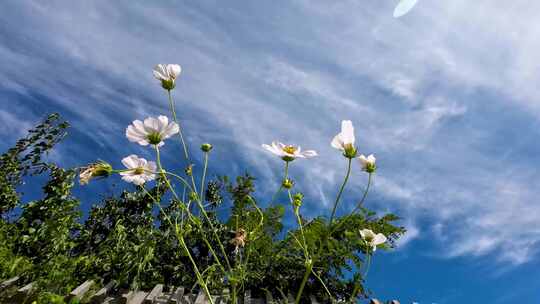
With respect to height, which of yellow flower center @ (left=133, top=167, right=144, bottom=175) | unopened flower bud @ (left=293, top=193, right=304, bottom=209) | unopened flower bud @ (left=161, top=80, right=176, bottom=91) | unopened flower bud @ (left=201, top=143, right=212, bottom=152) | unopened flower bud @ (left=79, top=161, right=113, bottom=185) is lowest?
unopened flower bud @ (left=79, top=161, right=113, bottom=185)

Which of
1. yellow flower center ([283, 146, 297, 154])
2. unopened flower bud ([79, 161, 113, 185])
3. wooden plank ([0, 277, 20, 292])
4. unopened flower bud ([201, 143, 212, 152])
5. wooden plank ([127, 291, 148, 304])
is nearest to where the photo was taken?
unopened flower bud ([79, 161, 113, 185])

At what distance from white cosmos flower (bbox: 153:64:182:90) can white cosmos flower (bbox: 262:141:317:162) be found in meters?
0.27

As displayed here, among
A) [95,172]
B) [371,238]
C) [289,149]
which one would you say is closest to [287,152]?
[289,149]

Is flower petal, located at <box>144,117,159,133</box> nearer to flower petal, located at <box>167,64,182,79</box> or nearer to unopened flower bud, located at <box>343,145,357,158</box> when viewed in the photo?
flower petal, located at <box>167,64,182,79</box>

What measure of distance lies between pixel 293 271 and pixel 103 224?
229 centimetres

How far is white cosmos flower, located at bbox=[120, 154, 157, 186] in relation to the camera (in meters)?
0.81

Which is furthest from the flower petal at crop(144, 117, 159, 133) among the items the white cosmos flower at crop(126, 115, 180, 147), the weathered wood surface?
the weathered wood surface

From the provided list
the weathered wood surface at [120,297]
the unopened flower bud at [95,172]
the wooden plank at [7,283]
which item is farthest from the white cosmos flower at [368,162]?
the wooden plank at [7,283]

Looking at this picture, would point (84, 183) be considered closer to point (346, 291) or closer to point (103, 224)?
point (346, 291)

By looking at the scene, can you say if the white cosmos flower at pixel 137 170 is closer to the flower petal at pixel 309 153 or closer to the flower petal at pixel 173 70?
the flower petal at pixel 173 70

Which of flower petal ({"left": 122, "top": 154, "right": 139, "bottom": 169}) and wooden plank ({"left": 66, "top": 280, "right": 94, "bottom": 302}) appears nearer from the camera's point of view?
flower petal ({"left": 122, "top": 154, "right": 139, "bottom": 169})

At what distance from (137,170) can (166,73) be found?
236 millimetres

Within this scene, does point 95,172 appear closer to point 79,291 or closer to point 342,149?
point 342,149

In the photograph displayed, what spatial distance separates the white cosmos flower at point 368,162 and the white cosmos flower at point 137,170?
0.43 m
